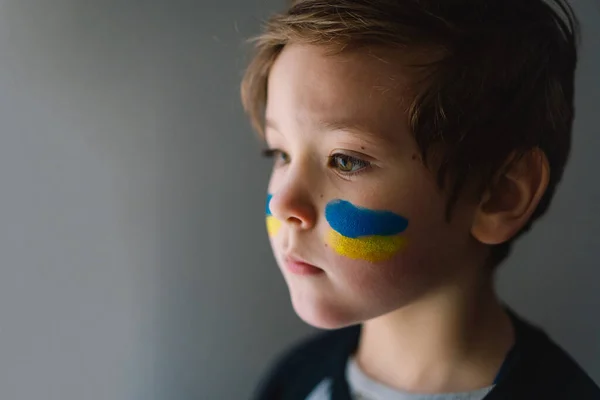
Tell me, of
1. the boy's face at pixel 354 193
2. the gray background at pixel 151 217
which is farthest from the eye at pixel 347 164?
the gray background at pixel 151 217

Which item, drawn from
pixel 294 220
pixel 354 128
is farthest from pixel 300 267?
pixel 354 128

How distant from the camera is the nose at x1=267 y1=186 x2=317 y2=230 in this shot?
24.5 inches

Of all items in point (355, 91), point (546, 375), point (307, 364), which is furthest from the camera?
point (307, 364)

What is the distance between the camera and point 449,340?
0.71m

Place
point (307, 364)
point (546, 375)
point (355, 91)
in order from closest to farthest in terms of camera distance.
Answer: point (355, 91)
point (546, 375)
point (307, 364)

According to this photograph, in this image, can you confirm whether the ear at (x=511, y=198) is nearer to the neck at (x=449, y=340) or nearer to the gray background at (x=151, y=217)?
the neck at (x=449, y=340)

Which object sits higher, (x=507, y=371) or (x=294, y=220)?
(x=294, y=220)

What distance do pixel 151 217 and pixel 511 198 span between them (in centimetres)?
49

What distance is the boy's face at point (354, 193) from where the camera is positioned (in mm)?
598

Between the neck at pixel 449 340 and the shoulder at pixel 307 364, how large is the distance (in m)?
0.09

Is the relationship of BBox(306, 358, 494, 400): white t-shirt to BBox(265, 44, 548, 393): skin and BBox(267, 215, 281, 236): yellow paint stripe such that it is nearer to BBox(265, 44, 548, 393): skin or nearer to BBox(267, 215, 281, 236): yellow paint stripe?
BBox(265, 44, 548, 393): skin

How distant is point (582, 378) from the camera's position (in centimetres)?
72

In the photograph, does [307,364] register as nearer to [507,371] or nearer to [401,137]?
[507,371]

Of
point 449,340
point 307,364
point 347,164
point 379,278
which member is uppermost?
point 347,164
